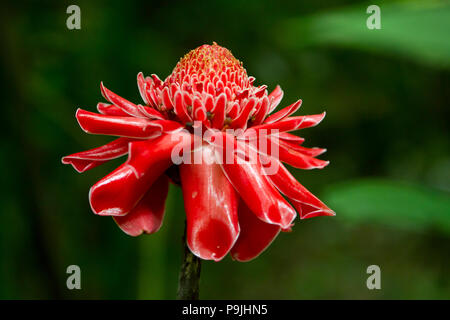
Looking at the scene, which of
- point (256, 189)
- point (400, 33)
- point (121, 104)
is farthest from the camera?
point (400, 33)

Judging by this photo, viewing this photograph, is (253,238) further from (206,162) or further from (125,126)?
(125,126)

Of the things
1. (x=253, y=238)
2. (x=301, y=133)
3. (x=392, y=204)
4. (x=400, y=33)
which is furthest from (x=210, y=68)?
(x=301, y=133)

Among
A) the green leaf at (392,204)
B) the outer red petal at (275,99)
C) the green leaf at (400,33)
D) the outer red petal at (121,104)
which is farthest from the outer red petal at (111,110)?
the green leaf at (392,204)

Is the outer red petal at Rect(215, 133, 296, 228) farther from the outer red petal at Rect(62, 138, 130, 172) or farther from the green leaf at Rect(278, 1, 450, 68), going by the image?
the green leaf at Rect(278, 1, 450, 68)

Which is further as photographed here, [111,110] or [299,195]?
[111,110]

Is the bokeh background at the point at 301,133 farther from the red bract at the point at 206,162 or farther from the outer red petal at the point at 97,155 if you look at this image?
the outer red petal at the point at 97,155
